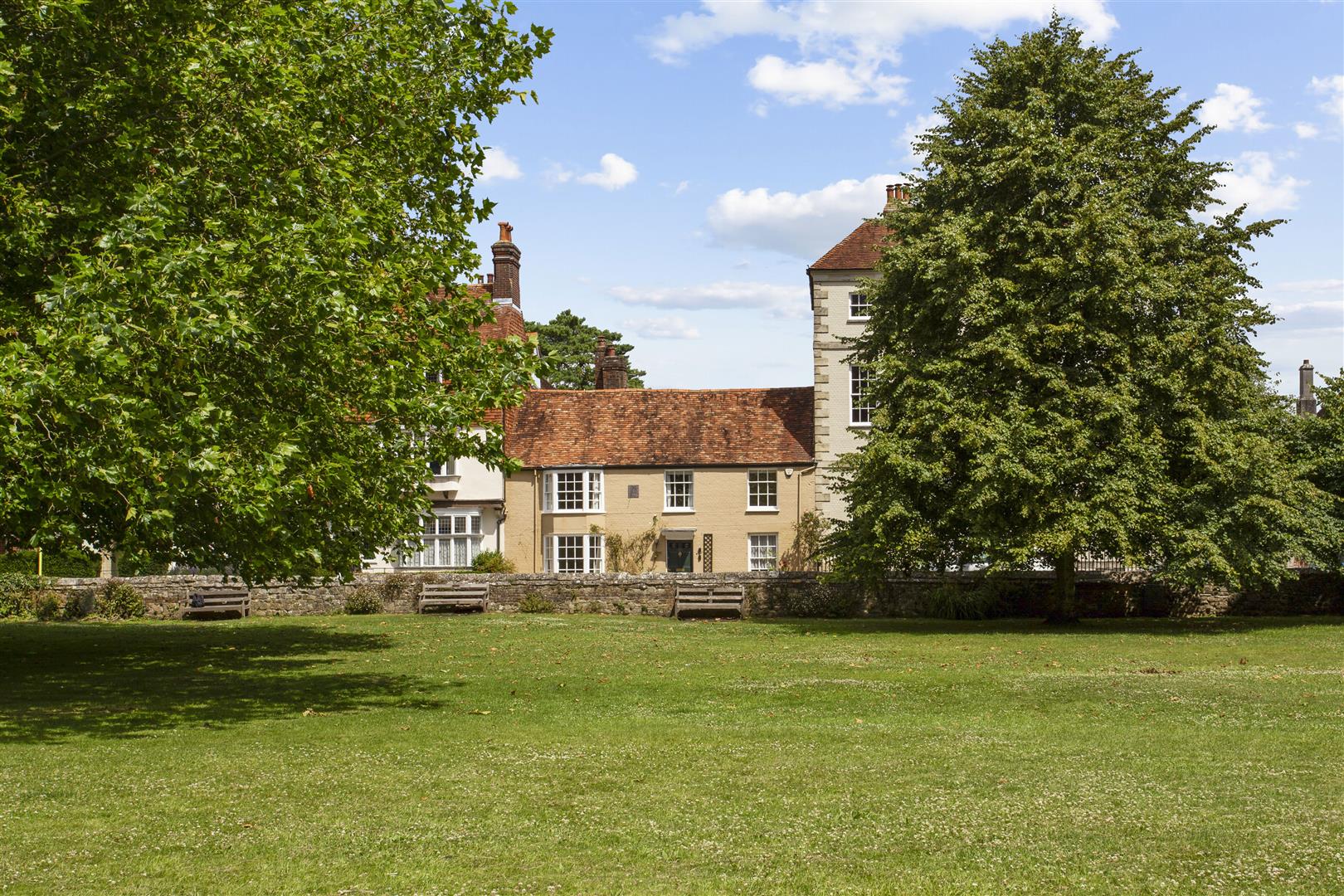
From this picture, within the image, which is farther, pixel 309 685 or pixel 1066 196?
pixel 1066 196

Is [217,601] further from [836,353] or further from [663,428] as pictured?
[836,353]

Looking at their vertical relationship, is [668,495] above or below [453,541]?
above

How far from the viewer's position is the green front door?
1869 inches

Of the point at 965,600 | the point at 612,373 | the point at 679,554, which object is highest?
the point at 612,373

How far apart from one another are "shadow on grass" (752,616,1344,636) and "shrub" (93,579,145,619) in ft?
61.5

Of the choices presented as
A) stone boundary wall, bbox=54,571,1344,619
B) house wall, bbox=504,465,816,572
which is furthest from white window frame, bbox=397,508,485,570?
stone boundary wall, bbox=54,571,1344,619

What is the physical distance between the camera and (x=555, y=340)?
86438 millimetres

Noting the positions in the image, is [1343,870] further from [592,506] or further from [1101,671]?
[592,506]

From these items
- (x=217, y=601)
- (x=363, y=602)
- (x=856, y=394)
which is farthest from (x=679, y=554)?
(x=217, y=601)

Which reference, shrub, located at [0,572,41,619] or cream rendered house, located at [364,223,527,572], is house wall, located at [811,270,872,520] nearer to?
cream rendered house, located at [364,223,527,572]

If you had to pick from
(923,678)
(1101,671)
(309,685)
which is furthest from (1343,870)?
(309,685)

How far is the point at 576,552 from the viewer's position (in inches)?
1881

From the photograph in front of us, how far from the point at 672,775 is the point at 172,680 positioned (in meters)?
11.9

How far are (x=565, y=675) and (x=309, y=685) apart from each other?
14.1 ft
